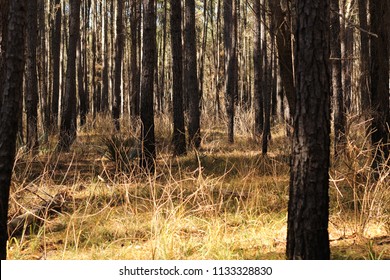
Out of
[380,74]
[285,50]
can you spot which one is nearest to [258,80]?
[380,74]

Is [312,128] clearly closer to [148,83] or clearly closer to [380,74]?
[380,74]

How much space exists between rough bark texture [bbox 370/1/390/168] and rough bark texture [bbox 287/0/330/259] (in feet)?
8.50

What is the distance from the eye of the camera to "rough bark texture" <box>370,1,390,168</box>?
16.4ft

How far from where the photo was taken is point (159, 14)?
2588cm

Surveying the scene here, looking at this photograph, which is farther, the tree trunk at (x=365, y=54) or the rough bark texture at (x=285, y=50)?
the tree trunk at (x=365, y=54)

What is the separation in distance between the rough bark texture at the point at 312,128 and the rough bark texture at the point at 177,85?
5.49 metres

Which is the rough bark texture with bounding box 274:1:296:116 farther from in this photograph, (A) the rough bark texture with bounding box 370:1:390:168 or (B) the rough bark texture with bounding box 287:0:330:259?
(B) the rough bark texture with bounding box 287:0:330:259

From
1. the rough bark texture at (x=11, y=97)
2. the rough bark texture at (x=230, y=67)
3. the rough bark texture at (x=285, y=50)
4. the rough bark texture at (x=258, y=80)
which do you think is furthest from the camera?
the rough bark texture at (x=230, y=67)

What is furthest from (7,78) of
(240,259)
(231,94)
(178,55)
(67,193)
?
(231,94)

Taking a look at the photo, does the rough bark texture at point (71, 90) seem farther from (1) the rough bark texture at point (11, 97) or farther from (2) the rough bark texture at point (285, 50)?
(1) the rough bark texture at point (11, 97)

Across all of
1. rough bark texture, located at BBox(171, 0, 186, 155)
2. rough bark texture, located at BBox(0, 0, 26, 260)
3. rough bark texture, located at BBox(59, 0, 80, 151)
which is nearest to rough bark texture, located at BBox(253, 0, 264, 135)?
rough bark texture, located at BBox(171, 0, 186, 155)

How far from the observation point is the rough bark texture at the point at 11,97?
2.78 m

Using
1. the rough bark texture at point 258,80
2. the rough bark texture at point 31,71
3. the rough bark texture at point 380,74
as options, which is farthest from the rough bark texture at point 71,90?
the rough bark texture at point 380,74

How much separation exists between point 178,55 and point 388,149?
4.62 metres
